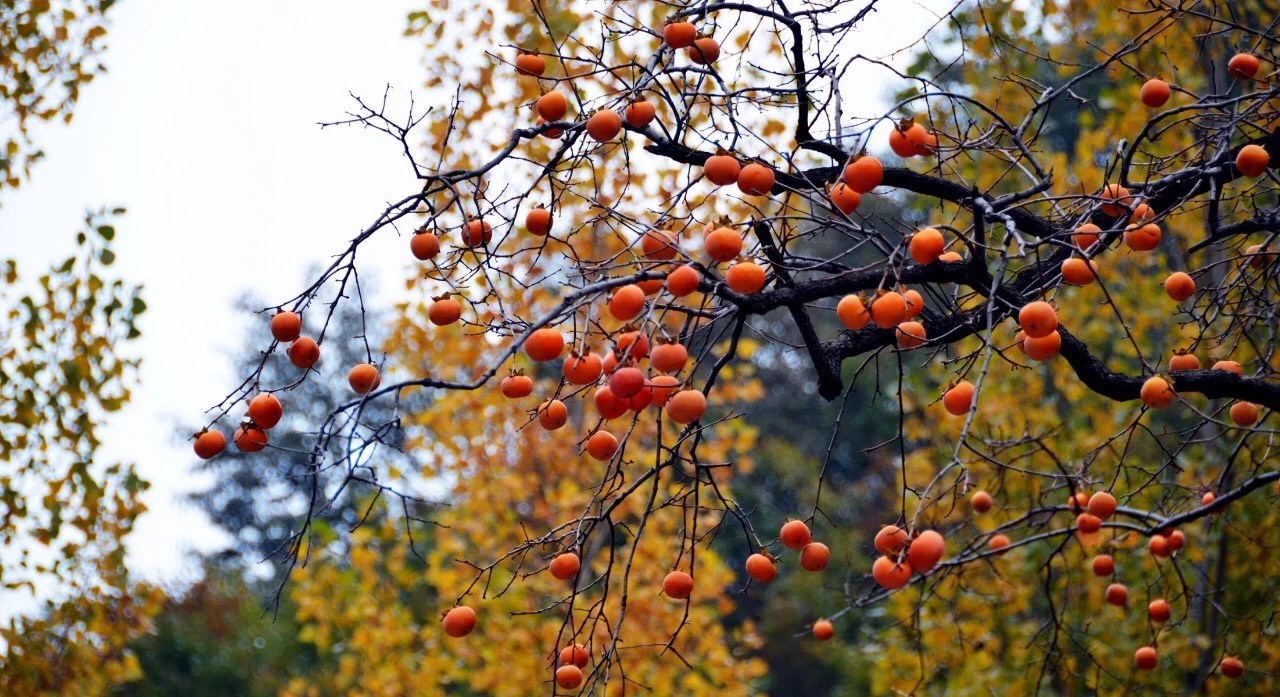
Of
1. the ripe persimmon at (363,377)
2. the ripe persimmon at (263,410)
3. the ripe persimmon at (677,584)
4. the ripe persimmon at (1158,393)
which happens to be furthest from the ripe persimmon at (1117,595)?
the ripe persimmon at (263,410)

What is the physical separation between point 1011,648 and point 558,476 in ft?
7.98

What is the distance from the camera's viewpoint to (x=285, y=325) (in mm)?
1895

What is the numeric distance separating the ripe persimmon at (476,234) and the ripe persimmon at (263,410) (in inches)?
17.4

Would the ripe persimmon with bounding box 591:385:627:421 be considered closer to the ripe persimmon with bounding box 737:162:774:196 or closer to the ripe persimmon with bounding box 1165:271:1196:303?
the ripe persimmon with bounding box 737:162:774:196

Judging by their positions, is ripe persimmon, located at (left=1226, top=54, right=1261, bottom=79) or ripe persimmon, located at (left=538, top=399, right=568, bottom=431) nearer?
ripe persimmon, located at (left=538, top=399, right=568, bottom=431)

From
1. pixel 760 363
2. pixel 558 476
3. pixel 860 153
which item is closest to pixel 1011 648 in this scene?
pixel 558 476

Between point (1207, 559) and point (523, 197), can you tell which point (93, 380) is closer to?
point (523, 197)

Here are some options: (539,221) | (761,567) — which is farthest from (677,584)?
(539,221)

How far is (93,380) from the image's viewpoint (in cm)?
398

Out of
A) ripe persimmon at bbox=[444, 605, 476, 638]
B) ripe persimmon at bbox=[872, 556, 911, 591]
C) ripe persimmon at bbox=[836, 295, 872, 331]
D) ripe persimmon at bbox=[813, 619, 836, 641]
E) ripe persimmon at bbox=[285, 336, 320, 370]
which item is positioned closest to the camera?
ripe persimmon at bbox=[872, 556, 911, 591]

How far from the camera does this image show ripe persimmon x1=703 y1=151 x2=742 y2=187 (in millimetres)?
1913

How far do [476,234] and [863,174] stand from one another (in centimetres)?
73

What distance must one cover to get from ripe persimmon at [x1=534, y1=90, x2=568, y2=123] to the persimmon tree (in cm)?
1

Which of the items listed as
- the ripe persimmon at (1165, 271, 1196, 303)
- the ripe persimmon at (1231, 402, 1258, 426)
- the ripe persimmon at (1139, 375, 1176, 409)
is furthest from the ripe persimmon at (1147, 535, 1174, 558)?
the ripe persimmon at (1139, 375, 1176, 409)
